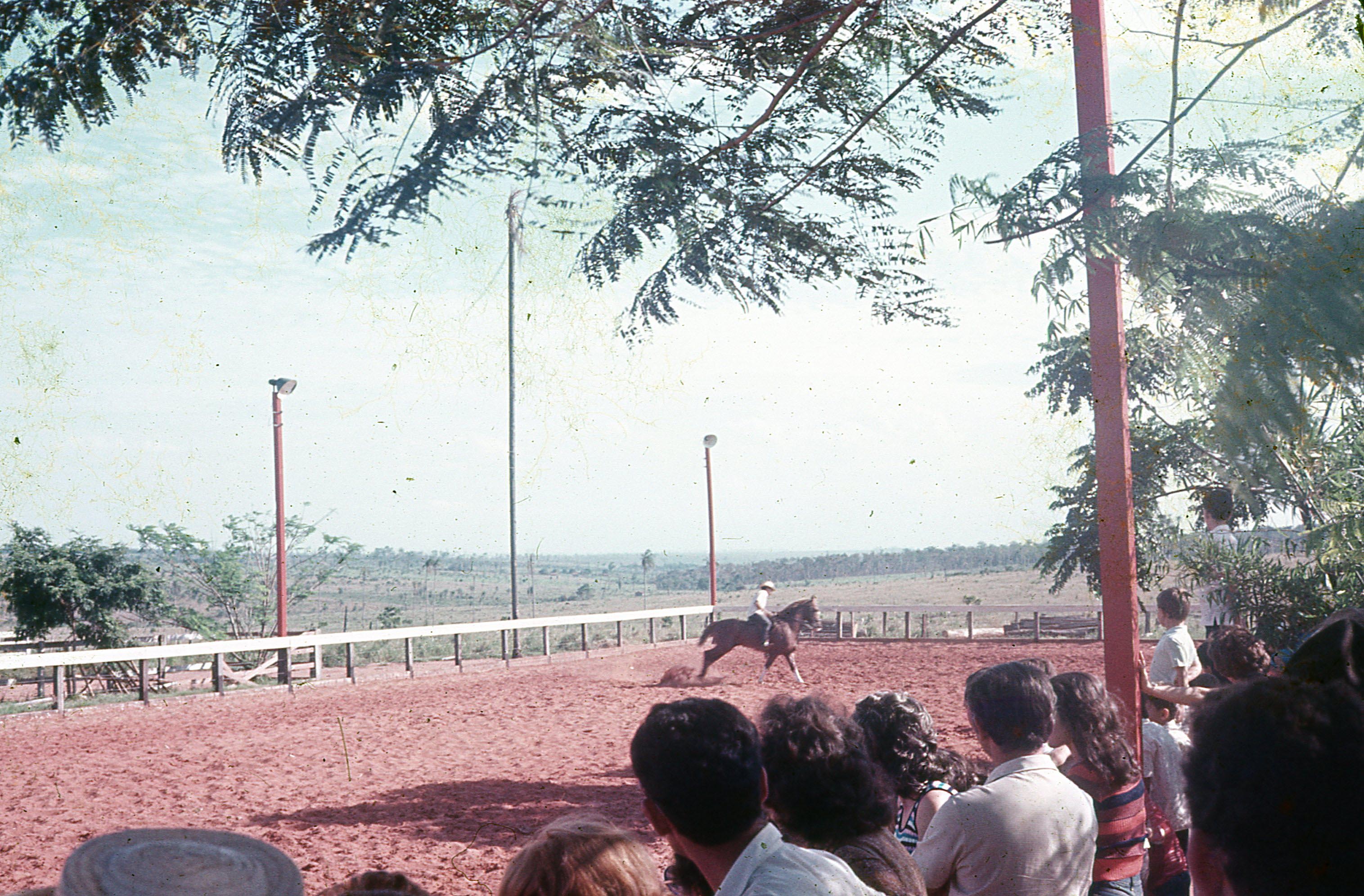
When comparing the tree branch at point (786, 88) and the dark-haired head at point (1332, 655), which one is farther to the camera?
the tree branch at point (786, 88)

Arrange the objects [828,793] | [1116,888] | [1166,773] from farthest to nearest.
Result: 1. [1166,773]
2. [1116,888]
3. [828,793]

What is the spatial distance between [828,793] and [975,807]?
1.32 ft

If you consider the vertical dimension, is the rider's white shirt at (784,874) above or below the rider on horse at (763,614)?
above

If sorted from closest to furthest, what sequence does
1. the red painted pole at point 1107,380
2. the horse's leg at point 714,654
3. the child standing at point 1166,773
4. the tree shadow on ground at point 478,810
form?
the child standing at point 1166,773 → the red painted pole at point 1107,380 → the tree shadow on ground at point 478,810 → the horse's leg at point 714,654

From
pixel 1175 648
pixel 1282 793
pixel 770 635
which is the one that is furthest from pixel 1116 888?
pixel 770 635

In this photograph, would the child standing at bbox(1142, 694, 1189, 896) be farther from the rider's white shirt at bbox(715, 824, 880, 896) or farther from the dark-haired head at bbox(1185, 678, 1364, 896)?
the dark-haired head at bbox(1185, 678, 1364, 896)

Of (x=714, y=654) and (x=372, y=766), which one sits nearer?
(x=372, y=766)

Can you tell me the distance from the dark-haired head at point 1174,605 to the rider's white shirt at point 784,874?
3823 mm

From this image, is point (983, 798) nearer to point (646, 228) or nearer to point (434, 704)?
point (646, 228)

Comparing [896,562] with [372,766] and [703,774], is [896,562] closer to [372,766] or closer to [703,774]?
[372,766]

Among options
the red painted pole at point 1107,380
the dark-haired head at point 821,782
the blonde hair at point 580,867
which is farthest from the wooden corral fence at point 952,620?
the blonde hair at point 580,867

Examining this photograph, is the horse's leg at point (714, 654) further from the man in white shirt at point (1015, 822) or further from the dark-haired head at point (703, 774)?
the dark-haired head at point (703, 774)

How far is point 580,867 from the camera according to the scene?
64.0 inches

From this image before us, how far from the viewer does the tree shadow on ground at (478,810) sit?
5.90 meters
